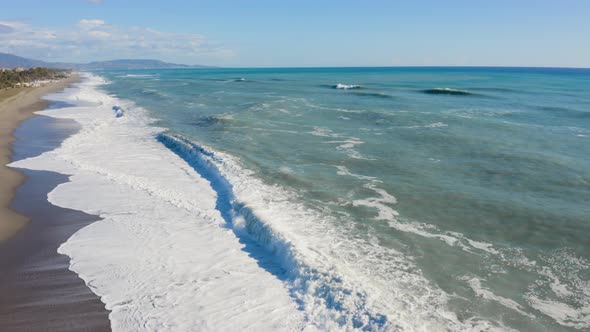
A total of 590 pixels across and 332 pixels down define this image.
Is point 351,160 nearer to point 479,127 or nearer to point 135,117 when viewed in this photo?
point 479,127

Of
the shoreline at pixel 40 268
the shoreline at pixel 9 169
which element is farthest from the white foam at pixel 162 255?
the shoreline at pixel 9 169

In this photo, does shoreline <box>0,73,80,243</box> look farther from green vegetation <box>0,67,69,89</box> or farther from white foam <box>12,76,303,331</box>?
green vegetation <box>0,67,69,89</box>

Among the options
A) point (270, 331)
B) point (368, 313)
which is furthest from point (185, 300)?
point (368, 313)

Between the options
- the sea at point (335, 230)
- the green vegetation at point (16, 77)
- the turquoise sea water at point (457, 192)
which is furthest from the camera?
the green vegetation at point (16, 77)

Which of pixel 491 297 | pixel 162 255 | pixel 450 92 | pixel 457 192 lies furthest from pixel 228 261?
pixel 450 92

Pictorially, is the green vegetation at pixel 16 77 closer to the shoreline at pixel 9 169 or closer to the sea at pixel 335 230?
the shoreline at pixel 9 169

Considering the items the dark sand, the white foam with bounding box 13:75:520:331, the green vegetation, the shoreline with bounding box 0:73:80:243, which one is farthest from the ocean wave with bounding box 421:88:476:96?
the green vegetation
